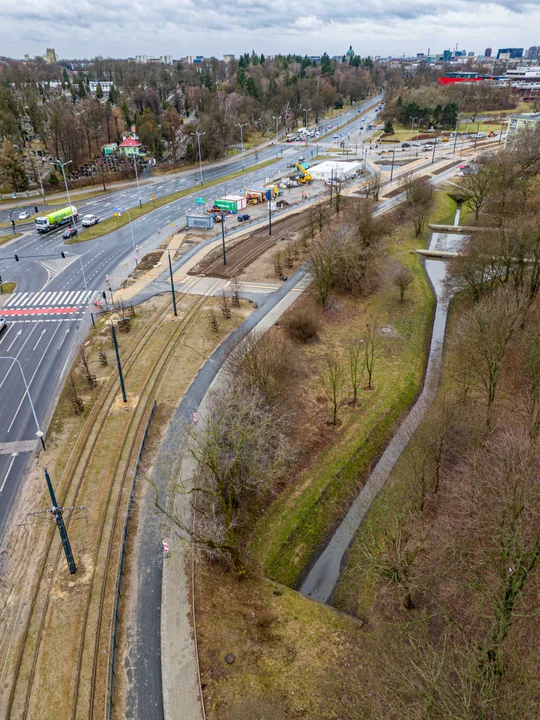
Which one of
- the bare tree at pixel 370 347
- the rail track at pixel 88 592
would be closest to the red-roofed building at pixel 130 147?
the bare tree at pixel 370 347

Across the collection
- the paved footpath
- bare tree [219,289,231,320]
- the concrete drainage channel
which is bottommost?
the concrete drainage channel

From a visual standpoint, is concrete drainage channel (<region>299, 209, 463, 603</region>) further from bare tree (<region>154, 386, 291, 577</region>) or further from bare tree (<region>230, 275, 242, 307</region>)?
bare tree (<region>230, 275, 242, 307</region>)

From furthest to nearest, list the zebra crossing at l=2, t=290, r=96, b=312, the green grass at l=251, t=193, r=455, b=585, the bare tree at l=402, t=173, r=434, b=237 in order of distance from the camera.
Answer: the bare tree at l=402, t=173, r=434, b=237, the zebra crossing at l=2, t=290, r=96, b=312, the green grass at l=251, t=193, r=455, b=585

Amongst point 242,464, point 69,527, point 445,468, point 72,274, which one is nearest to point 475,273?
point 445,468

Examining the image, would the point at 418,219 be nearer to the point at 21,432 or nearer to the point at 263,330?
the point at 263,330

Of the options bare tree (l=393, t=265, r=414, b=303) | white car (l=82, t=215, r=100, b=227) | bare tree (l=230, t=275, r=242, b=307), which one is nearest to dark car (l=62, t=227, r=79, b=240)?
white car (l=82, t=215, r=100, b=227)

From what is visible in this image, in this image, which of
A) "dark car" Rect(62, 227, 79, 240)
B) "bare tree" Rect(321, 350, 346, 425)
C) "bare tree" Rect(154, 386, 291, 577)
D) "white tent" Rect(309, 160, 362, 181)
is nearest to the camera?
"bare tree" Rect(154, 386, 291, 577)

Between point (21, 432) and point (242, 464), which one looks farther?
point (21, 432)

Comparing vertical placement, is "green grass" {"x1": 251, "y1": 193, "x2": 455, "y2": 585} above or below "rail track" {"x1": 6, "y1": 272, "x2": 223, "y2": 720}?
below
